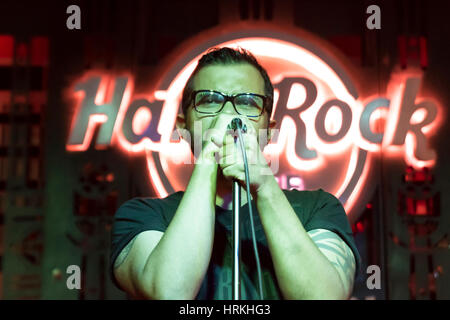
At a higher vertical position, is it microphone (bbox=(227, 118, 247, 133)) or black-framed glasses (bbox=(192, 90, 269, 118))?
black-framed glasses (bbox=(192, 90, 269, 118))

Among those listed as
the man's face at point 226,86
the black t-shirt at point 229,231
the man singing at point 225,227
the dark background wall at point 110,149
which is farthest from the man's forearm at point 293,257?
the dark background wall at point 110,149

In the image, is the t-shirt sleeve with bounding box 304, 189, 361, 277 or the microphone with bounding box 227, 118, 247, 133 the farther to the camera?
the t-shirt sleeve with bounding box 304, 189, 361, 277

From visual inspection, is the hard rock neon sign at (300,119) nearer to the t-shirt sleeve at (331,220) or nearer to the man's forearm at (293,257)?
the t-shirt sleeve at (331,220)

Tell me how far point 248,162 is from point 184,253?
0.82 ft

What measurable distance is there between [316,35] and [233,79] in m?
1.71

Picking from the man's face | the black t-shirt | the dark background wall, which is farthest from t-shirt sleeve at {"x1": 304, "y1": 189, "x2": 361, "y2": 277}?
the dark background wall

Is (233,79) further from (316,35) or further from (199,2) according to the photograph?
(199,2)

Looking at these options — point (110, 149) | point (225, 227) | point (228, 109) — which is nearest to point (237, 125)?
point (228, 109)

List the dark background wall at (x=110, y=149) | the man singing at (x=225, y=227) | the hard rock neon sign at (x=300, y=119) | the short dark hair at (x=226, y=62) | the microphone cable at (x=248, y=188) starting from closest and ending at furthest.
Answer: the microphone cable at (x=248, y=188) → the man singing at (x=225, y=227) → the short dark hair at (x=226, y=62) → the hard rock neon sign at (x=300, y=119) → the dark background wall at (x=110, y=149)

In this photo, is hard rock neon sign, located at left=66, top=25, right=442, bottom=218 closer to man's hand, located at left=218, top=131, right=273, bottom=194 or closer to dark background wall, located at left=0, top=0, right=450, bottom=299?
dark background wall, located at left=0, top=0, right=450, bottom=299

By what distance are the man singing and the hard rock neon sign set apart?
1.34 m

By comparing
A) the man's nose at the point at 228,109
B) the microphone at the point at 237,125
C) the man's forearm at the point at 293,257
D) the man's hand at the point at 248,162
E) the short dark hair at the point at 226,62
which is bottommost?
the man's forearm at the point at 293,257

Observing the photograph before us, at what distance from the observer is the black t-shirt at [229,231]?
1.22 m

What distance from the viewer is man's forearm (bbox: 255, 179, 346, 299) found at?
3.54 ft
